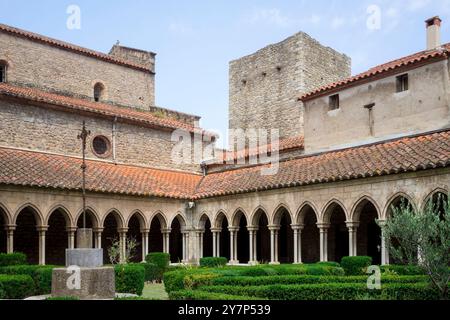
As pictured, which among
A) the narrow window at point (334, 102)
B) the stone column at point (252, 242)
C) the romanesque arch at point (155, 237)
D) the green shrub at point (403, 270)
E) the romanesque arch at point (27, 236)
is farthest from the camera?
the romanesque arch at point (155, 237)

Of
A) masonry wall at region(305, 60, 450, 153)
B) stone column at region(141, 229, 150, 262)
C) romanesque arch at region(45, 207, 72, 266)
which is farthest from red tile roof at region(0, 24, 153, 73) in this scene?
masonry wall at region(305, 60, 450, 153)

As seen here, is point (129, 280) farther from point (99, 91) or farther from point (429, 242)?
point (99, 91)

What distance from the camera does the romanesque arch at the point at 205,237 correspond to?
24.5 metres

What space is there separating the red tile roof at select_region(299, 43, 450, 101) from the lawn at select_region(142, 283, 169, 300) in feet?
33.5

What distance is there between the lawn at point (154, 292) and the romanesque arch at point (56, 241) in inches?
195

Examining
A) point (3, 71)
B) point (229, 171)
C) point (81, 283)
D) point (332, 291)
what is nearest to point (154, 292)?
point (81, 283)

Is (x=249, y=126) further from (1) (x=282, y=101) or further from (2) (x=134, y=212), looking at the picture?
(2) (x=134, y=212)

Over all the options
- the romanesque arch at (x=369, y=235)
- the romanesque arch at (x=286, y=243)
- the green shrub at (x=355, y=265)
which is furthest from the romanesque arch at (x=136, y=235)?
the green shrub at (x=355, y=265)

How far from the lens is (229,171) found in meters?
25.5

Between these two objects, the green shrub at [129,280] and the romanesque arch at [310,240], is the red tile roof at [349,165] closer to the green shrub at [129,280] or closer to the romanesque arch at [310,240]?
the romanesque arch at [310,240]

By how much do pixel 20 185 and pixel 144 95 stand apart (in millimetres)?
12172

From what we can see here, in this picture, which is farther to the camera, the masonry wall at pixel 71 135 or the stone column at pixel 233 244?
the stone column at pixel 233 244

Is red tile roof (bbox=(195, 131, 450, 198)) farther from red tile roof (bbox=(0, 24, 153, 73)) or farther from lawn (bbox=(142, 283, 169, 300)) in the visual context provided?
red tile roof (bbox=(0, 24, 153, 73))

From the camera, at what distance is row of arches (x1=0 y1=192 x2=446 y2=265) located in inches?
762
